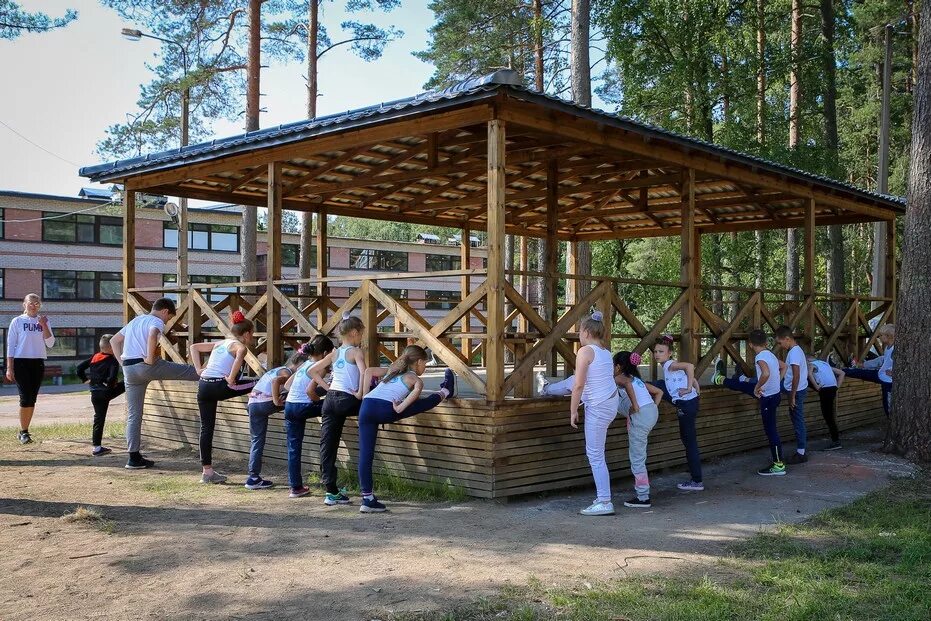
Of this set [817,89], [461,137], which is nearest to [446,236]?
[817,89]

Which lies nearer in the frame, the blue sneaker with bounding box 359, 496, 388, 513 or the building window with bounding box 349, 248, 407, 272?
the blue sneaker with bounding box 359, 496, 388, 513

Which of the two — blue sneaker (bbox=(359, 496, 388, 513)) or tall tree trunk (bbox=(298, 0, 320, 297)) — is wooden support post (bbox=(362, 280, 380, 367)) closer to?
Result: blue sneaker (bbox=(359, 496, 388, 513))

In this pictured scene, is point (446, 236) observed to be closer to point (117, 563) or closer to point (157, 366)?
point (157, 366)

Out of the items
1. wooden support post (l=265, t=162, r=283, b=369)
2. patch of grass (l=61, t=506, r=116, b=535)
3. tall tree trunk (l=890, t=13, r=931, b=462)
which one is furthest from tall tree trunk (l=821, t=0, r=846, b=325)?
patch of grass (l=61, t=506, r=116, b=535)

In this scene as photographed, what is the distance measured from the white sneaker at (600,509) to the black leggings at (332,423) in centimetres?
208

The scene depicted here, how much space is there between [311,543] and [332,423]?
1425 millimetres

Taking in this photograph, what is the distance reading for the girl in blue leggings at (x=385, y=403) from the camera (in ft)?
22.1

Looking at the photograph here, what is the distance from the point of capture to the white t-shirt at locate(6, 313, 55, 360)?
1030cm

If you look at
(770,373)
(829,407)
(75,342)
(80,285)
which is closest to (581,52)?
(829,407)

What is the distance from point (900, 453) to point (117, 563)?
815 centimetres

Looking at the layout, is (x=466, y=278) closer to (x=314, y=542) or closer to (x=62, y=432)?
(x=62, y=432)

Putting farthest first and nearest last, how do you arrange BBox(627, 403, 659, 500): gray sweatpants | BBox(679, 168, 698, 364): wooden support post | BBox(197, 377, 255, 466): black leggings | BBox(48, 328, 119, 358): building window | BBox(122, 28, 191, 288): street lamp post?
BBox(48, 328, 119, 358): building window
BBox(122, 28, 191, 288): street lamp post
BBox(679, 168, 698, 364): wooden support post
BBox(197, 377, 255, 466): black leggings
BBox(627, 403, 659, 500): gray sweatpants

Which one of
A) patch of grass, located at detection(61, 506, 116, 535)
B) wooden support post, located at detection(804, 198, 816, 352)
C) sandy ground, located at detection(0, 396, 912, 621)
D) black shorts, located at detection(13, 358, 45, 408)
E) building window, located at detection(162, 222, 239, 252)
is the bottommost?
sandy ground, located at detection(0, 396, 912, 621)

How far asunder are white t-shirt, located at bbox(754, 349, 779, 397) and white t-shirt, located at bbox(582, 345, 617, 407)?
2594mm
